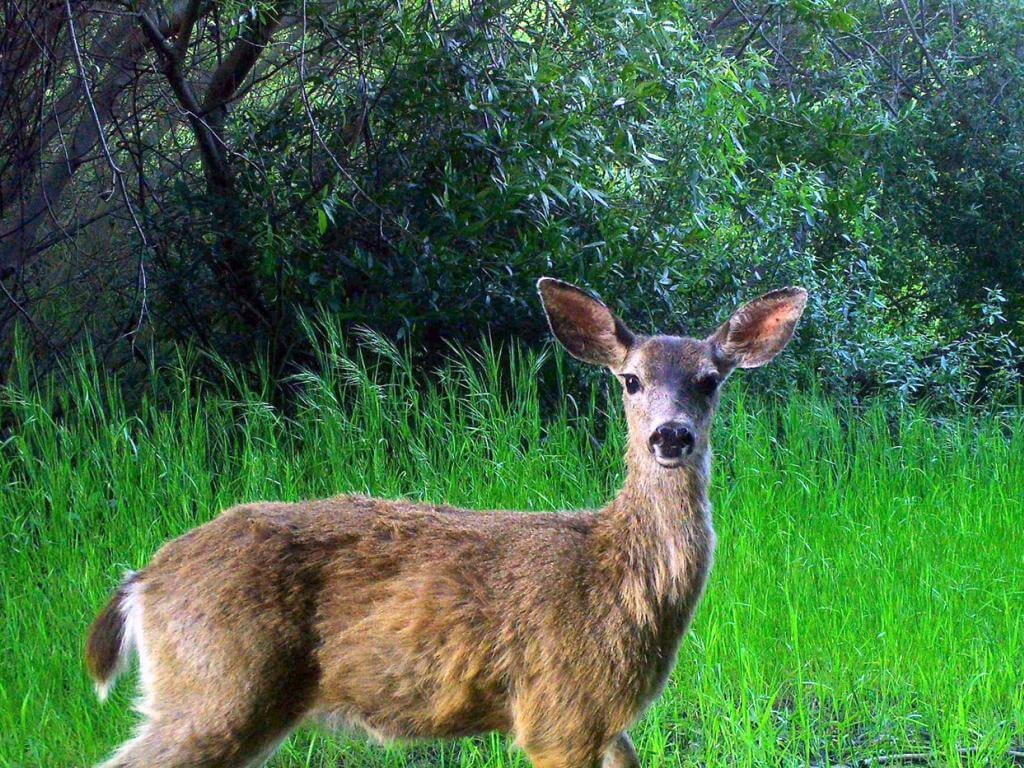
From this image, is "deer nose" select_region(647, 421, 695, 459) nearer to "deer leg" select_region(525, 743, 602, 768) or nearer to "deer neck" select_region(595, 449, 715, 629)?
"deer neck" select_region(595, 449, 715, 629)

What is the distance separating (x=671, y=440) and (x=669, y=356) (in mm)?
346

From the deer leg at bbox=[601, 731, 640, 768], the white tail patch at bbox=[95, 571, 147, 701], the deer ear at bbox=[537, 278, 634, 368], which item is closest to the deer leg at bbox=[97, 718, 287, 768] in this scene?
the white tail patch at bbox=[95, 571, 147, 701]

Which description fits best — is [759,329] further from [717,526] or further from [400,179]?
[400,179]

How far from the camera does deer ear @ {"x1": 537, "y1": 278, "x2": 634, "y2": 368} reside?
4.05 metres

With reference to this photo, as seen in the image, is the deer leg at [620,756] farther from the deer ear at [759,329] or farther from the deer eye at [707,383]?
the deer ear at [759,329]

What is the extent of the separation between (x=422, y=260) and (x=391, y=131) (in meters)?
0.84

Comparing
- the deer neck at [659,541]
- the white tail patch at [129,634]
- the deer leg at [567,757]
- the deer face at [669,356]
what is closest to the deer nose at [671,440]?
the deer face at [669,356]

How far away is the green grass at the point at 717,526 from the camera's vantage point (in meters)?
4.47

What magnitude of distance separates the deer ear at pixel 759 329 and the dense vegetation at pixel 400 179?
97.2 inches

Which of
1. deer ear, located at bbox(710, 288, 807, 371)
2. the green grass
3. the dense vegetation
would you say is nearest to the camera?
deer ear, located at bbox(710, 288, 807, 371)

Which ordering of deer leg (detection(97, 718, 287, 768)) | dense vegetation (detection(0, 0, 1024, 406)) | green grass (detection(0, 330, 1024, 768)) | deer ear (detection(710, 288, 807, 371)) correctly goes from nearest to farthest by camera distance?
deer leg (detection(97, 718, 287, 768)) < deer ear (detection(710, 288, 807, 371)) < green grass (detection(0, 330, 1024, 768)) < dense vegetation (detection(0, 0, 1024, 406))

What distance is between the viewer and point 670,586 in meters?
3.69

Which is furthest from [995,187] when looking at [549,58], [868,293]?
[549,58]

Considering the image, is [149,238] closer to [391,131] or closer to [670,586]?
[391,131]
